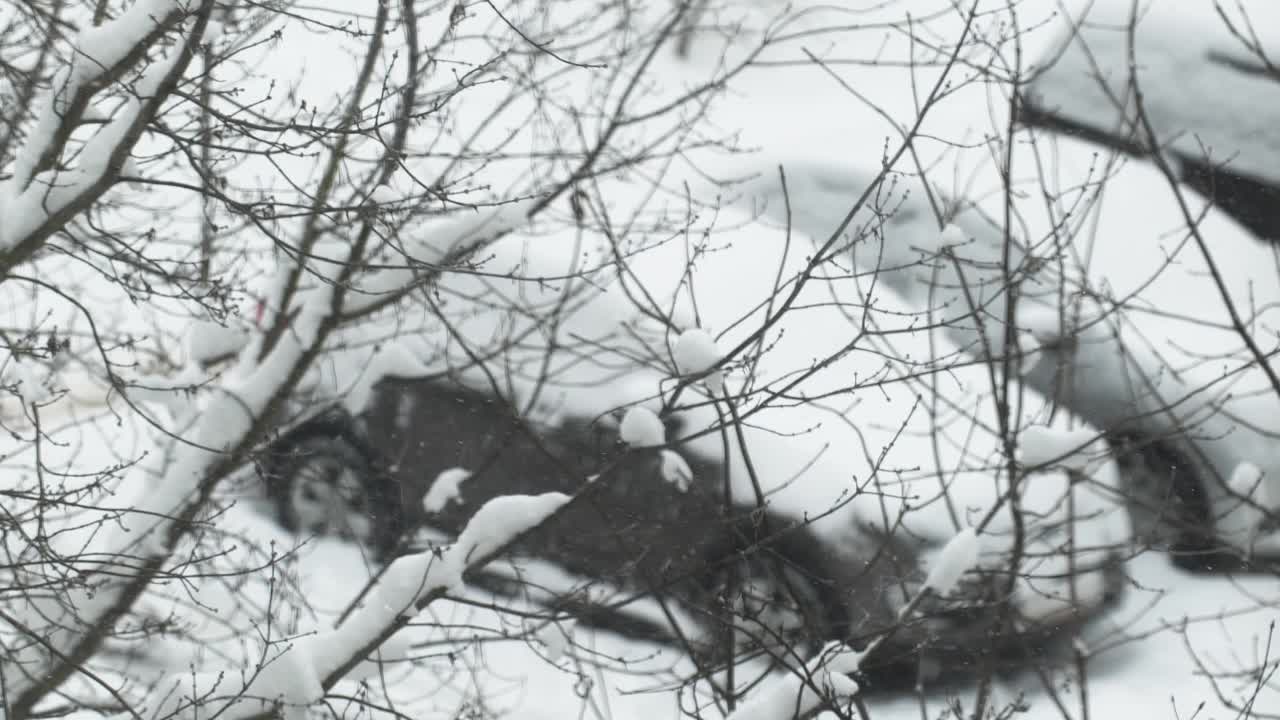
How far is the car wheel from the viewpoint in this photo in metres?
5.70

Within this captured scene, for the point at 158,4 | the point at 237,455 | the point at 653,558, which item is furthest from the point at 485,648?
the point at 158,4

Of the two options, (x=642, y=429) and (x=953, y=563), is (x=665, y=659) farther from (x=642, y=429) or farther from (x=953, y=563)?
(x=642, y=429)

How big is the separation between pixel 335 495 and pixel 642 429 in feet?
10.6

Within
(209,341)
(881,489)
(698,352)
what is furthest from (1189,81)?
(209,341)

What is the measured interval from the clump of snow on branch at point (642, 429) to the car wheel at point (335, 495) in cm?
235

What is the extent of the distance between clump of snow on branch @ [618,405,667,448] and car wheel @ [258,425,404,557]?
2346 millimetres

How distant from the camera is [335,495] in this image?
621 centimetres

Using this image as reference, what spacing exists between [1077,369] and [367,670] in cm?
375

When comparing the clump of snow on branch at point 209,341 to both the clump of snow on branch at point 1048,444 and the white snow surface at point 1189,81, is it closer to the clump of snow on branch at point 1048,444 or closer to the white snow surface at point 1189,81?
the clump of snow on branch at point 1048,444

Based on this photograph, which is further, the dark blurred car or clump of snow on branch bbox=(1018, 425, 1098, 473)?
the dark blurred car

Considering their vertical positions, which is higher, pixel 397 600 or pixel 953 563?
pixel 397 600

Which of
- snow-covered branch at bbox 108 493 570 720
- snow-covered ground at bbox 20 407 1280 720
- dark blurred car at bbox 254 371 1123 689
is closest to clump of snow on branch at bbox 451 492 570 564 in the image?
snow-covered branch at bbox 108 493 570 720

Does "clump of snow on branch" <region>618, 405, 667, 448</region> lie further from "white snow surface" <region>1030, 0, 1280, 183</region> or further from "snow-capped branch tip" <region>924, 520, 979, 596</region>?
"white snow surface" <region>1030, 0, 1280, 183</region>

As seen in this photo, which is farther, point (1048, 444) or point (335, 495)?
point (335, 495)
